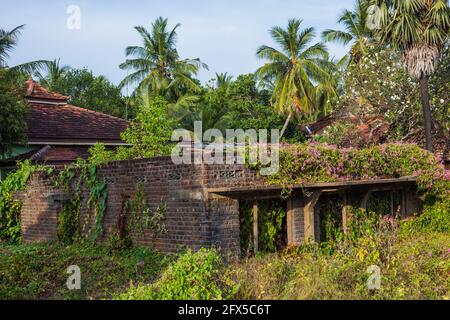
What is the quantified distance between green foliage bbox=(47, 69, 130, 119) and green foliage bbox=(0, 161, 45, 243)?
24.7 metres

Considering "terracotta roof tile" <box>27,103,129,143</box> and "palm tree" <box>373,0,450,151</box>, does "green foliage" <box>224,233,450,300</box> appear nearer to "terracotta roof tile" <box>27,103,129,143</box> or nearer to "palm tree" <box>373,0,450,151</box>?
"palm tree" <box>373,0,450,151</box>

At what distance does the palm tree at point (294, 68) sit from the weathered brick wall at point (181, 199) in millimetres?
19353

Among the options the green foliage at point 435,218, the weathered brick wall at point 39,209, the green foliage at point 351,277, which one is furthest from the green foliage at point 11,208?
the green foliage at point 435,218

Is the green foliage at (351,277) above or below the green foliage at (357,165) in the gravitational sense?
below

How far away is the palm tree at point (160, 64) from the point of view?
34625 mm

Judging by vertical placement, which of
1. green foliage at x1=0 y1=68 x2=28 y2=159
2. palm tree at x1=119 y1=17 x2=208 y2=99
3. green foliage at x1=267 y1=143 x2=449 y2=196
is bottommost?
green foliage at x1=267 y1=143 x2=449 y2=196

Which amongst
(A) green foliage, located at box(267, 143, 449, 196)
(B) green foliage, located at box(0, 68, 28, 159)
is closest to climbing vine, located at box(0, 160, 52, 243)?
(B) green foliage, located at box(0, 68, 28, 159)

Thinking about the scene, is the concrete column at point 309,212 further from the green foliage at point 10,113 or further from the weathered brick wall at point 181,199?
the green foliage at point 10,113

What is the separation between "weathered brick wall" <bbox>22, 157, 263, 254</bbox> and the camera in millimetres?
10523

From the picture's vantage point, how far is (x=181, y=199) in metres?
10.9

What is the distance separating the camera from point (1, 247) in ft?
49.4

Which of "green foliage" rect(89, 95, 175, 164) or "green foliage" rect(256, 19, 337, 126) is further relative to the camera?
"green foliage" rect(256, 19, 337, 126)

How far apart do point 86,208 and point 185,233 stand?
3903 mm
